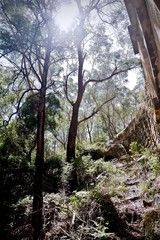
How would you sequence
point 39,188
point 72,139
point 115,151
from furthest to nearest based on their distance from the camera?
point 115,151 < point 72,139 < point 39,188

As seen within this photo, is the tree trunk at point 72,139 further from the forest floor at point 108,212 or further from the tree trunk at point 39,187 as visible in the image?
the tree trunk at point 39,187

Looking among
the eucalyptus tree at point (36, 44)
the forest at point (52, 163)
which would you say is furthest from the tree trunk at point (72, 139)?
the eucalyptus tree at point (36, 44)

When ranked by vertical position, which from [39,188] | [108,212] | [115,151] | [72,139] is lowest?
[108,212]

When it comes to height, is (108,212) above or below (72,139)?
below

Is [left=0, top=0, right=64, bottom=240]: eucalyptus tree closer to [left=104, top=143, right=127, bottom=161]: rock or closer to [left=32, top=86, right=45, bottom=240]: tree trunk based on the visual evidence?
[left=32, top=86, right=45, bottom=240]: tree trunk

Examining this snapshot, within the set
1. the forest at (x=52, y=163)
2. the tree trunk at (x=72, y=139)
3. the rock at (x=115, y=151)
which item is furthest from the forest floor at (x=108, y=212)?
the rock at (x=115, y=151)

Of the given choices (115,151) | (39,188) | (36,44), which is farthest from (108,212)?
(115,151)

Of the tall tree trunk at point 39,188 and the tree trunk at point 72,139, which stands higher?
the tree trunk at point 72,139

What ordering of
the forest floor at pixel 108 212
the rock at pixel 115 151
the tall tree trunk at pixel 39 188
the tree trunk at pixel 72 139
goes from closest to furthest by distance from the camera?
the forest floor at pixel 108 212, the tall tree trunk at pixel 39 188, the tree trunk at pixel 72 139, the rock at pixel 115 151

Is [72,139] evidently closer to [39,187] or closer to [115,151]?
[115,151]

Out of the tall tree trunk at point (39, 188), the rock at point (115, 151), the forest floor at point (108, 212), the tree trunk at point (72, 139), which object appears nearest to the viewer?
the forest floor at point (108, 212)

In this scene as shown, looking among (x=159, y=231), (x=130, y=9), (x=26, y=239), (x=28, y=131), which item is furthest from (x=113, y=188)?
(x=28, y=131)

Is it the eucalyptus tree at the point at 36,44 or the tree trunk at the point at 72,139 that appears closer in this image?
the eucalyptus tree at the point at 36,44

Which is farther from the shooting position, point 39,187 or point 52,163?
point 52,163
